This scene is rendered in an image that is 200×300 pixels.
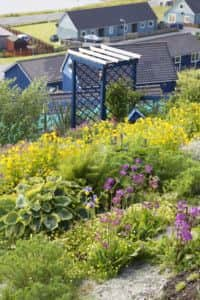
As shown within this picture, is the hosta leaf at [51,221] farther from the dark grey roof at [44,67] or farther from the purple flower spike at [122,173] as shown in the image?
the dark grey roof at [44,67]

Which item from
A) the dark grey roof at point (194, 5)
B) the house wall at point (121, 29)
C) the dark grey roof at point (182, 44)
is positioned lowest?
the dark grey roof at point (182, 44)

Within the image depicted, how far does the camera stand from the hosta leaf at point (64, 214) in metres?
4.68

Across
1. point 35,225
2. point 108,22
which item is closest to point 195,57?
point 108,22

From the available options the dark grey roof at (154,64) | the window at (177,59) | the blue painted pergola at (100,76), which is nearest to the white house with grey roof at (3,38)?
the window at (177,59)

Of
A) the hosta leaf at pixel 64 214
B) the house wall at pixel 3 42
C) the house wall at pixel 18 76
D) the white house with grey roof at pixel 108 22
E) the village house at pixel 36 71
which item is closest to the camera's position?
the hosta leaf at pixel 64 214

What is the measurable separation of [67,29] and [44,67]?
12728 millimetres

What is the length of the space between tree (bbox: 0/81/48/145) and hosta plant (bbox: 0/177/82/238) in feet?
18.7

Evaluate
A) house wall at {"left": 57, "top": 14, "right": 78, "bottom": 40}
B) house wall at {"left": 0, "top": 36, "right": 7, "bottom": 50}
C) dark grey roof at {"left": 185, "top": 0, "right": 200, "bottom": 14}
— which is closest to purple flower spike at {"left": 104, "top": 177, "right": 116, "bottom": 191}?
house wall at {"left": 0, "top": 36, "right": 7, "bottom": 50}

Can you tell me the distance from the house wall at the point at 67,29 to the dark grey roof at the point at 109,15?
0.26 metres

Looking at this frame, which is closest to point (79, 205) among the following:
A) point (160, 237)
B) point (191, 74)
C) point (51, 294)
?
point (160, 237)

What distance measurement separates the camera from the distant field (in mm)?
39250

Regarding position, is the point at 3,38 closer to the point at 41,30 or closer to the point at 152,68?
the point at 41,30

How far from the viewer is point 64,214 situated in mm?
4715

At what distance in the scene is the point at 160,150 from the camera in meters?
5.71
